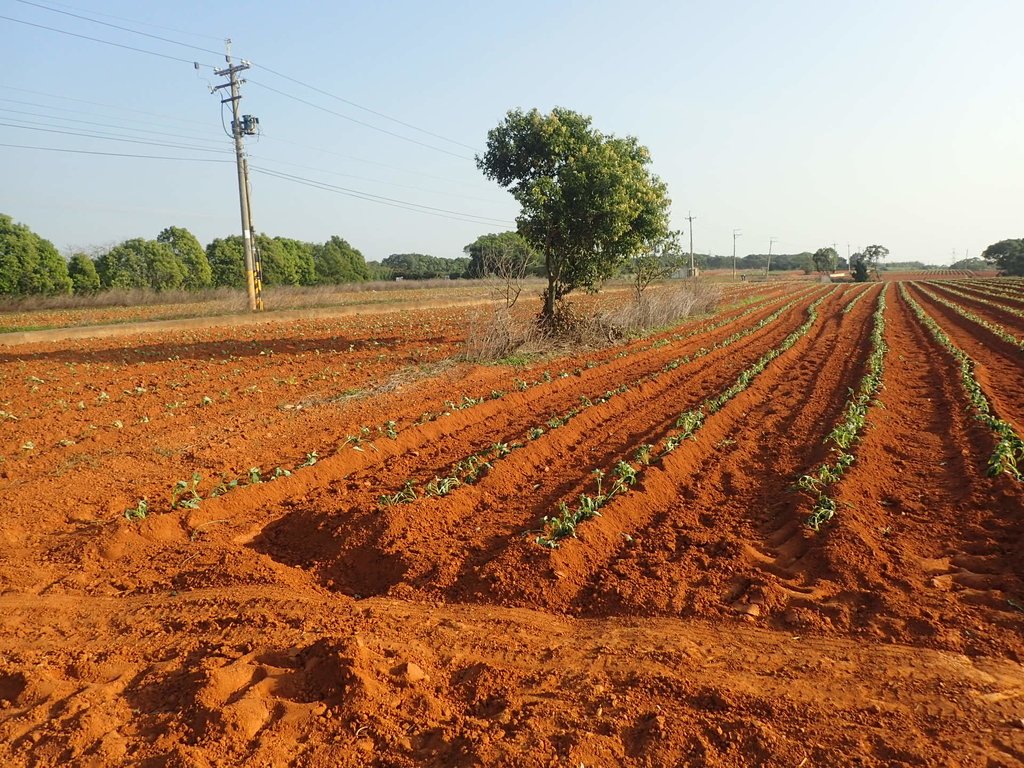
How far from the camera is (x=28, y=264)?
35.5m

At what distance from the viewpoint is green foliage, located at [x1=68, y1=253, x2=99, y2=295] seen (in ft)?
134

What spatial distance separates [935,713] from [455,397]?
8.99m

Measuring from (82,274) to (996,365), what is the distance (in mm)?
45834

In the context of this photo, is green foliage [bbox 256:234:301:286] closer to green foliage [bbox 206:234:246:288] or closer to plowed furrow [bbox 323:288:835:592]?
green foliage [bbox 206:234:246:288]

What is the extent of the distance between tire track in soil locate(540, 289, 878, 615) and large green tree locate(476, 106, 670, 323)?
8.57m

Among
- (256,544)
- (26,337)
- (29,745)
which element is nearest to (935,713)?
(29,745)

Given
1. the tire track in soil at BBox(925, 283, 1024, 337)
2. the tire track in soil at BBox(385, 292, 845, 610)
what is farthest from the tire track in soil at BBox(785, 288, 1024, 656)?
the tire track in soil at BBox(925, 283, 1024, 337)

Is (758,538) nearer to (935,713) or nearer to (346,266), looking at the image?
(935,713)

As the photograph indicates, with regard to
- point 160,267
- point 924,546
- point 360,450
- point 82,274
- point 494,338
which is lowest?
point 924,546

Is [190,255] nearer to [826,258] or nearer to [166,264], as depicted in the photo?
[166,264]

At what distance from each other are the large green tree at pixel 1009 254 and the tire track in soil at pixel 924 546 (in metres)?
86.5

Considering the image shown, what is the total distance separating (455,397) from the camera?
11.7m

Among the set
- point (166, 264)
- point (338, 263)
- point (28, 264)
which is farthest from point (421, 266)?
point (28, 264)

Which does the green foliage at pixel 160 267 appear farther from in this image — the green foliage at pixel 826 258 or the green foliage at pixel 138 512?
the green foliage at pixel 826 258
